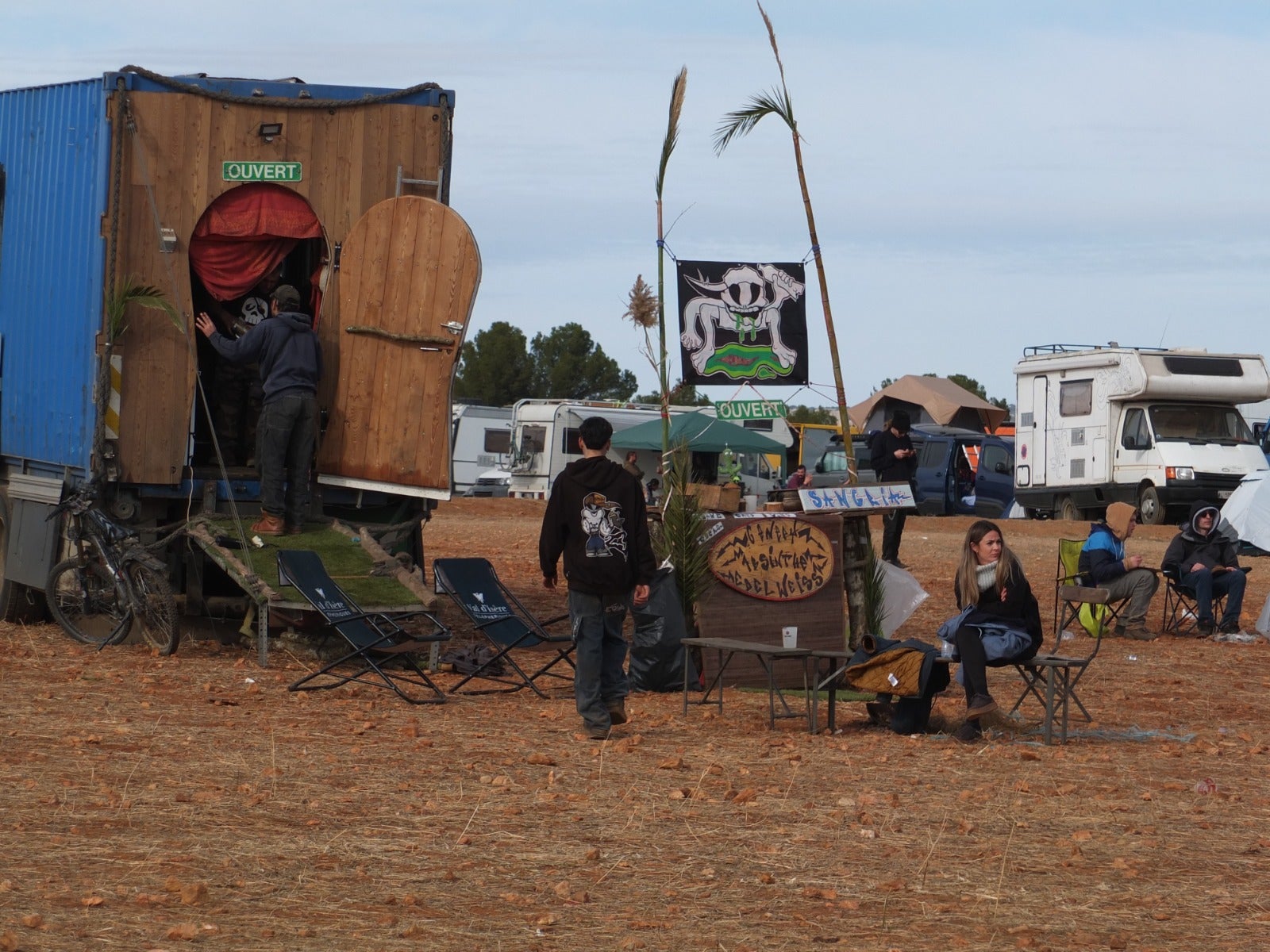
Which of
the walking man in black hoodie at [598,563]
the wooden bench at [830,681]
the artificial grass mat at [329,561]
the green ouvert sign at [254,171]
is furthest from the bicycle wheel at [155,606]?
the wooden bench at [830,681]

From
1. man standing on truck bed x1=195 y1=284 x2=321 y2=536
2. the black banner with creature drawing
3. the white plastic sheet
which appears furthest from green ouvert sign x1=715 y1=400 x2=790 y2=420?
man standing on truck bed x1=195 y1=284 x2=321 y2=536

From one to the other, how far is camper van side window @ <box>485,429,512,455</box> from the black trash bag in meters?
30.4

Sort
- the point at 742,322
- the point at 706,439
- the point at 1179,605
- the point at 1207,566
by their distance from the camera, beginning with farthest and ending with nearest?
the point at 706,439 < the point at 1179,605 < the point at 1207,566 < the point at 742,322

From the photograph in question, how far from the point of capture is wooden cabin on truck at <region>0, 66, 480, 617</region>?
427 inches

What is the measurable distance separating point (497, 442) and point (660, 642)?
3102 centimetres

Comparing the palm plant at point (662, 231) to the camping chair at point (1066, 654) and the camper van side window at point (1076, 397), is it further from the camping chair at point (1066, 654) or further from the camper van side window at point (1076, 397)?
the camper van side window at point (1076, 397)

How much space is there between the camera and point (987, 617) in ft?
28.1

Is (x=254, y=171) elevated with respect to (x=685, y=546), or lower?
elevated

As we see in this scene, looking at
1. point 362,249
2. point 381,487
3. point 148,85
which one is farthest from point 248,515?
point 148,85

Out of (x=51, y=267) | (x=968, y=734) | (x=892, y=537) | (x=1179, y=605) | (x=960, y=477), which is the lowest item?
(x=968, y=734)

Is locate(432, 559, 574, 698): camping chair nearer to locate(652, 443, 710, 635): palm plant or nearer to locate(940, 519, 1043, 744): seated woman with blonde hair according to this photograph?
locate(652, 443, 710, 635): palm plant

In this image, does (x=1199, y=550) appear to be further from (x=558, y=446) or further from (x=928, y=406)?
(x=928, y=406)

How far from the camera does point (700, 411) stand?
102ft

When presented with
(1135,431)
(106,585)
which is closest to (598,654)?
(106,585)
